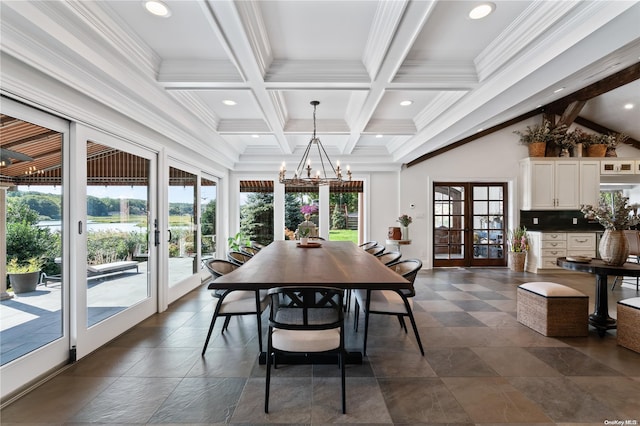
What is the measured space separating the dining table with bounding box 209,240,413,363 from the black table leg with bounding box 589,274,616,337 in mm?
2318

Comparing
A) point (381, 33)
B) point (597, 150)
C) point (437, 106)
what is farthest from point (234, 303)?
point (597, 150)

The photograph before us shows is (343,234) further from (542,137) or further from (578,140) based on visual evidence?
(578,140)

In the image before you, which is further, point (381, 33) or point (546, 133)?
point (546, 133)

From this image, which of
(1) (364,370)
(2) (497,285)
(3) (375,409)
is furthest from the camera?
(2) (497,285)

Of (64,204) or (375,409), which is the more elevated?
(64,204)

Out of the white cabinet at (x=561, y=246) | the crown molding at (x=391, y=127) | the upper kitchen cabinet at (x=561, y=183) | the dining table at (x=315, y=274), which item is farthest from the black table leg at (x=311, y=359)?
the upper kitchen cabinet at (x=561, y=183)

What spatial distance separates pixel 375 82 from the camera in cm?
280

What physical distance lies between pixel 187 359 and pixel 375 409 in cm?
162

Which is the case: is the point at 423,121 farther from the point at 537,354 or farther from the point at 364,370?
the point at 364,370

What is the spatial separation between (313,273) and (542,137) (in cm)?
647

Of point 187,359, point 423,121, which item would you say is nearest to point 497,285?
point 423,121

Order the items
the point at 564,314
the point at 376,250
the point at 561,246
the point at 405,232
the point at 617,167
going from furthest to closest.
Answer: the point at 405,232 < the point at 617,167 < the point at 561,246 < the point at 376,250 < the point at 564,314

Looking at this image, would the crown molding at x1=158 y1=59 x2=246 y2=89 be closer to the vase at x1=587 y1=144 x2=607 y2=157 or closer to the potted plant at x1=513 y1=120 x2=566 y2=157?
the potted plant at x1=513 y1=120 x2=566 y2=157

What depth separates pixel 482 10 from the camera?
2068 millimetres
